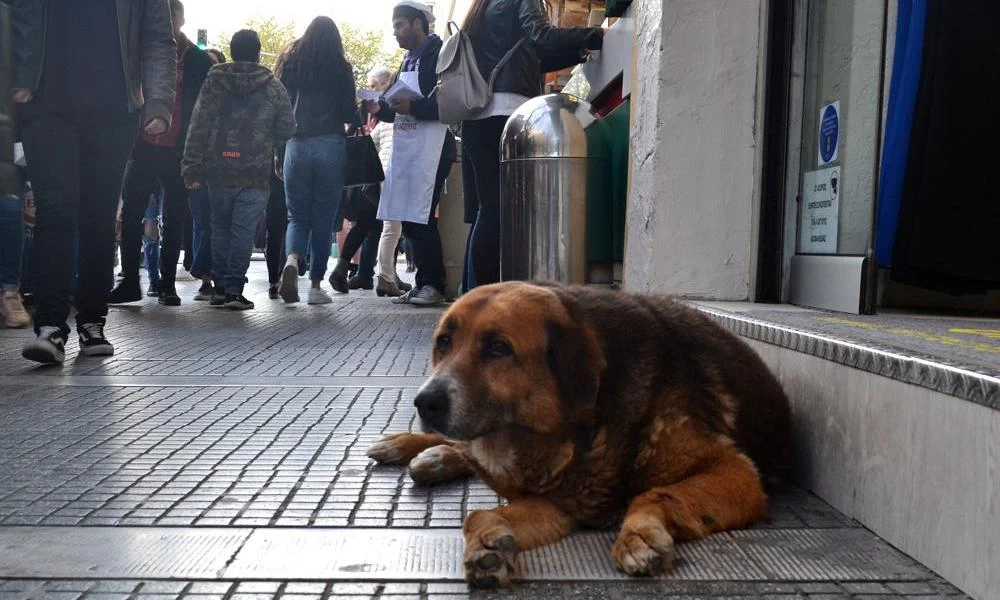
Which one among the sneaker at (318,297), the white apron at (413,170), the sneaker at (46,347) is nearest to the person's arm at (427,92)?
the white apron at (413,170)

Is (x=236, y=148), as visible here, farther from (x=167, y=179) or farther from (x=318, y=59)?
(x=318, y=59)

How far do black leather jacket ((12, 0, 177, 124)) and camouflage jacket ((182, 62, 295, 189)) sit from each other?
9.50ft

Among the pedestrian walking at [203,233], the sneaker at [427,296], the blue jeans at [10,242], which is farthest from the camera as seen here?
the pedestrian walking at [203,233]

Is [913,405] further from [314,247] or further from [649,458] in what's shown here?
[314,247]

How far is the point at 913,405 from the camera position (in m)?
2.47

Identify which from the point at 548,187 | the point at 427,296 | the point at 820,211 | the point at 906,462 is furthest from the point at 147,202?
the point at 906,462

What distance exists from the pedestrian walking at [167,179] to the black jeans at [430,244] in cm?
233

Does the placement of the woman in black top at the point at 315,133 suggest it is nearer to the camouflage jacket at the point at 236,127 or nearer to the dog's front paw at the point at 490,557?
the camouflage jacket at the point at 236,127

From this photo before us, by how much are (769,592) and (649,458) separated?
53 centimetres

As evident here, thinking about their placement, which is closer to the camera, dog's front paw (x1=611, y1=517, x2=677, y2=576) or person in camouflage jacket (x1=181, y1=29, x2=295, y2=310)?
dog's front paw (x1=611, y1=517, x2=677, y2=576)

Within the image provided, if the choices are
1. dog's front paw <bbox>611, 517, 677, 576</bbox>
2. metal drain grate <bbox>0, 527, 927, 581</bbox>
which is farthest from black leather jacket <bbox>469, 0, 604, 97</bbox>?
dog's front paw <bbox>611, 517, 677, 576</bbox>

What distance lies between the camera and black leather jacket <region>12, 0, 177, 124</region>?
17.9 feet

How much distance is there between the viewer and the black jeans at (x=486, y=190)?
305 inches

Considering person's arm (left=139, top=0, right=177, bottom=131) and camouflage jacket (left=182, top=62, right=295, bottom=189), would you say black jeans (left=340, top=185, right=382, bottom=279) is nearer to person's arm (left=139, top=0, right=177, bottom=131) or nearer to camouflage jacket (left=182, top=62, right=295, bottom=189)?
camouflage jacket (left=182, top=62, right=295, bottom=189)
